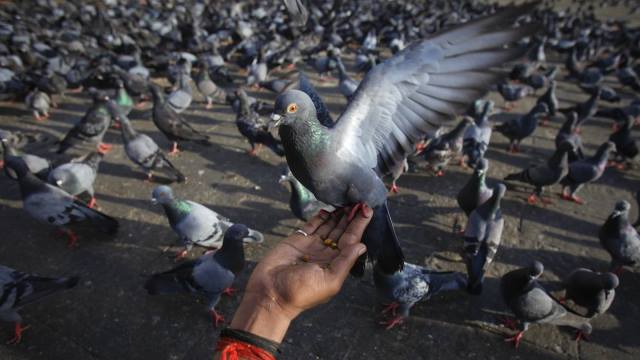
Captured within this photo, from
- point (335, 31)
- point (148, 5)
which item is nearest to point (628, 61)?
point (335, 31)

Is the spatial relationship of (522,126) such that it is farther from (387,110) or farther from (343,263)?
(343,263)

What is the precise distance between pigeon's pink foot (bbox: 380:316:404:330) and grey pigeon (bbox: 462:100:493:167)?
3820mm

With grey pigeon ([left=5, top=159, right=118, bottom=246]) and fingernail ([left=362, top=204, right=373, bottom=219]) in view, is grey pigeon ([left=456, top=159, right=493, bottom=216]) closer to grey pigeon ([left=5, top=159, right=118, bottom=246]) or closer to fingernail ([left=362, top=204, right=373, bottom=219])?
fingernail ([left=362, top=204, right=373, bottom=219])

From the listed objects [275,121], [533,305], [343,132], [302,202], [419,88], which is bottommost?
[533,305]

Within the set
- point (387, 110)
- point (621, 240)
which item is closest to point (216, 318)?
point (387, 110)

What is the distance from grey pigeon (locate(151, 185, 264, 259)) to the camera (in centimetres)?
474

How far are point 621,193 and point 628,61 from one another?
10.7 m

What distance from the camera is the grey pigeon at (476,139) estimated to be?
696cm

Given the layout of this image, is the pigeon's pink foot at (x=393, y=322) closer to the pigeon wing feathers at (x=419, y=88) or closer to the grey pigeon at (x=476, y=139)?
the pigeon wing feathers at (x=419, y=88)

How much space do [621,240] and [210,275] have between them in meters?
5.10

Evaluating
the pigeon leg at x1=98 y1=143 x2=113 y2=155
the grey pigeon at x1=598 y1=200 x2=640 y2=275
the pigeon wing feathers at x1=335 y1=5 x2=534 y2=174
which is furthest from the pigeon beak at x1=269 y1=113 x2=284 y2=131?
the pigeon leg at x1=98 y1=143 x2=113 y2=155

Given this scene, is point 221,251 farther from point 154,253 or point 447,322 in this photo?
point 447,322

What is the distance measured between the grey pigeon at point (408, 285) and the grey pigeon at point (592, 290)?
1.27m

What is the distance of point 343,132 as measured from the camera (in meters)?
2.70
